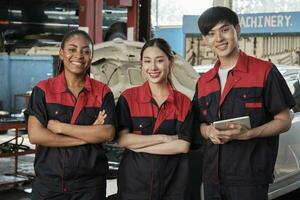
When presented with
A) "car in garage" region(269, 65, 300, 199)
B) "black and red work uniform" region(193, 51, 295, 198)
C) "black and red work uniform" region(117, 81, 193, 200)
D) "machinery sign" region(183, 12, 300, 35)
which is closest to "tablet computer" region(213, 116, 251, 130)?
"black and red work uniform" region(193, 51, 295, 198)

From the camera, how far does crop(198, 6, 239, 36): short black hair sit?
2.32 m

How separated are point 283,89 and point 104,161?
0.94 meters

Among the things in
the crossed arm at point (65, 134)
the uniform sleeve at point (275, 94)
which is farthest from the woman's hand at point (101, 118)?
the uniform sleeve at point (275, 94)

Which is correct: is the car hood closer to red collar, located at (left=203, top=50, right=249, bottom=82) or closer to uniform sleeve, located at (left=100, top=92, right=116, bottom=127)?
red collar, located at (left=203, top=50, right=249, bottom=82)

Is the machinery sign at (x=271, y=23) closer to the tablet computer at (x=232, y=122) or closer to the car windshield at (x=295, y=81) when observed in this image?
the car windshield at (x=295, y=81)

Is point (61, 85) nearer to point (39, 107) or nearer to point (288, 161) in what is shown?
point (39, 107)

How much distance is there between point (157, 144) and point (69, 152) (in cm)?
42

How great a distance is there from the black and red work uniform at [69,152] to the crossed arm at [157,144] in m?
0.14

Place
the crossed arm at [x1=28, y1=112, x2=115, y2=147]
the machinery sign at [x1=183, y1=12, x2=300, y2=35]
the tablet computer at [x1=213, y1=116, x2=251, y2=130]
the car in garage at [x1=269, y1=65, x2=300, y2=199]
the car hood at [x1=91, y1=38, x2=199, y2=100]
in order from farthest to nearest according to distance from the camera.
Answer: the machinery sign at [x1=183, y1=12, x2=300, y2=35]
the car in garage at [x1=269, y1=65, x2=300, y2=199]
the car hood at [x1=91, y1=38, x2=199, y2=100]
the crossed arm at [x1=28, y1=112, x2=115, y2=147]
the tablet computer at [x1=213, y1=116, x2=251, y2=130]

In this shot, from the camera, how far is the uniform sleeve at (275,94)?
226 centimetres

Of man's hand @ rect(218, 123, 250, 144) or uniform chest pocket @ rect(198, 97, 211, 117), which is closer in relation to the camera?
man's hand @ rect(218, 123, 250, 144)

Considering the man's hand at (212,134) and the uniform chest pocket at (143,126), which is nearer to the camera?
the man's hand at (212,134)

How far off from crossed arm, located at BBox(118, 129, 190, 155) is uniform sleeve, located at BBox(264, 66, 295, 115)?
0.45m

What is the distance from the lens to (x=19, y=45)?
13.0 m
